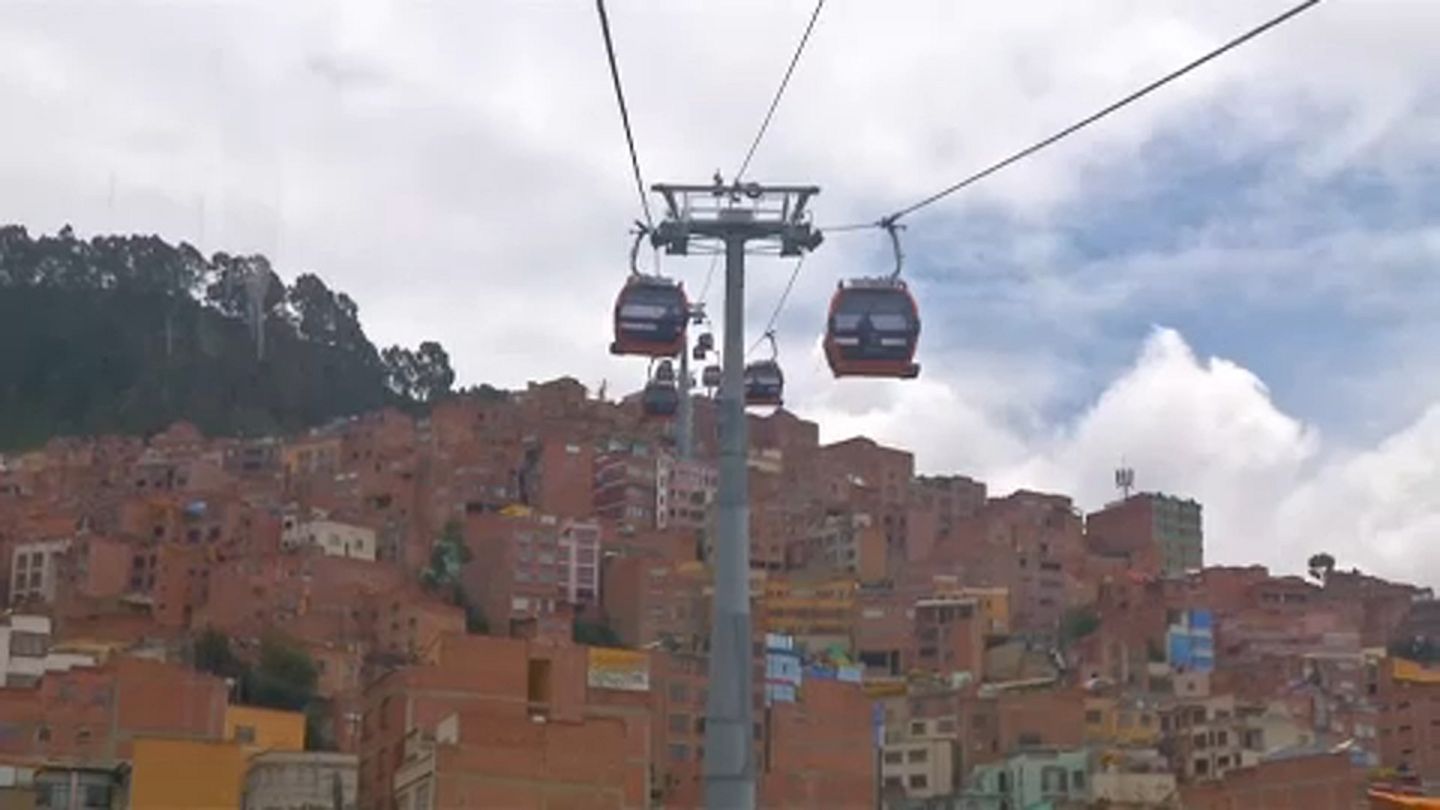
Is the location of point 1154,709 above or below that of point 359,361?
below

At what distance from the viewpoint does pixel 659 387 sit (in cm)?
2033

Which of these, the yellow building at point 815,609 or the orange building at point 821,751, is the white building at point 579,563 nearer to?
the yellow building at point 815,609

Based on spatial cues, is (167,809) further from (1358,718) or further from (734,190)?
(1358,718)

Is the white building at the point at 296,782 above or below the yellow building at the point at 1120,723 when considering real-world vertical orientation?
below

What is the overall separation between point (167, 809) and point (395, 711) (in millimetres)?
7166

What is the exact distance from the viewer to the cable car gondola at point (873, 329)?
→ 42.6 ft

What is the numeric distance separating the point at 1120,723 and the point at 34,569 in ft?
110

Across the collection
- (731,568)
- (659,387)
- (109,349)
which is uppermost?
(109,349)

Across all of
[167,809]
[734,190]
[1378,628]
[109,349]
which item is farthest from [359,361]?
[734,190]

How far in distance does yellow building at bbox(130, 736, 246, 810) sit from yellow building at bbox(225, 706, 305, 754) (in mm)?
6154

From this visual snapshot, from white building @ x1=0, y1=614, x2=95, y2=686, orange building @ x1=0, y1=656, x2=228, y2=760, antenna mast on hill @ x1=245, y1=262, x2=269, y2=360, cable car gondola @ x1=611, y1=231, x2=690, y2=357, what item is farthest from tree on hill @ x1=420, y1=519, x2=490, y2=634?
cable car gondola @ x1=611, y1=231, x2=690, y2=357

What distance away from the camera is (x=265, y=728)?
159 feet

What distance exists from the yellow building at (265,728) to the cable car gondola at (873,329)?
34664 millimetres

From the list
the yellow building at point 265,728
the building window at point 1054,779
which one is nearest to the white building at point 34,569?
the yellow building at point 265,728
